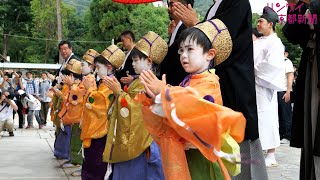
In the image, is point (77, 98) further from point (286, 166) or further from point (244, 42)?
point (244, 42)

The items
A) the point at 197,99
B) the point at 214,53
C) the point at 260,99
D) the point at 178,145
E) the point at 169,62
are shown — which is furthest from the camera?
the point at 260,99

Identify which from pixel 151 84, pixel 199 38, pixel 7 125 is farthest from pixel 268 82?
pixel 7 125

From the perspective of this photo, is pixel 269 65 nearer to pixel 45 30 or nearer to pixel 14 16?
pixel 45 30

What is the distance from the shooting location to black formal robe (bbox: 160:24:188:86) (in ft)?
12.3

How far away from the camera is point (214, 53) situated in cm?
300

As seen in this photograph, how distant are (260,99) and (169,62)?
249 cm

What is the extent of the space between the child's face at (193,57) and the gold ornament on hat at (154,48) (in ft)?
3.70

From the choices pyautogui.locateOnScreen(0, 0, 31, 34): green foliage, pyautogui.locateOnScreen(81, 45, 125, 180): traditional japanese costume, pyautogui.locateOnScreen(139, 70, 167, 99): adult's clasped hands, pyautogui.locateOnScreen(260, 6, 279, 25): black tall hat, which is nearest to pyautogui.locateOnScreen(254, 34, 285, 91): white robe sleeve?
pyautogui.locateOnScreen(260, 6, 279, 25): black tall hat

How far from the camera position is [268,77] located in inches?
235

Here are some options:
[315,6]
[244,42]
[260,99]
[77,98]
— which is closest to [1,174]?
[77,98]

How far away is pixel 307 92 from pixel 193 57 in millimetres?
953

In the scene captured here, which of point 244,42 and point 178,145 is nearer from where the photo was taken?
point 178,145

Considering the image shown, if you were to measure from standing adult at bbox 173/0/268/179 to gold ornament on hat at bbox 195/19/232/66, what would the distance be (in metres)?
0.21

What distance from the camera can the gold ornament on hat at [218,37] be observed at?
2.98m
